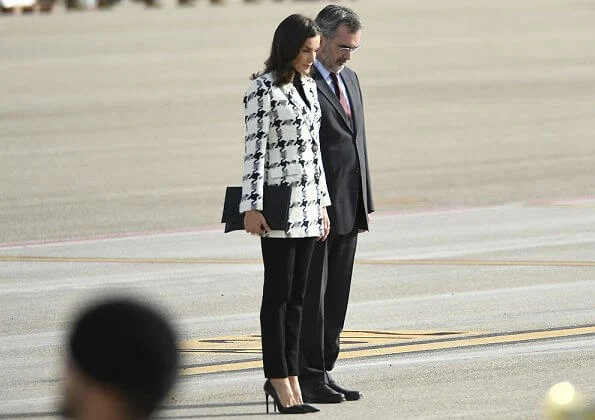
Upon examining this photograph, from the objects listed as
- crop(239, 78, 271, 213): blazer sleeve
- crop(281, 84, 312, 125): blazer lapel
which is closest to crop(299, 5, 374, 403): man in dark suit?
crop(281, 84, 312, 125): blazer lapel

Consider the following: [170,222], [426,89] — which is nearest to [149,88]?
[426,89]

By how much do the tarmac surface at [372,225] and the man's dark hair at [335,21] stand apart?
6.15ft

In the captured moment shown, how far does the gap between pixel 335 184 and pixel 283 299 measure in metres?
0.73

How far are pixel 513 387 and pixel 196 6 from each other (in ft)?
171

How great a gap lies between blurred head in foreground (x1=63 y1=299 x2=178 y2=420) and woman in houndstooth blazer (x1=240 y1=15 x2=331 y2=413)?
444 centimetres

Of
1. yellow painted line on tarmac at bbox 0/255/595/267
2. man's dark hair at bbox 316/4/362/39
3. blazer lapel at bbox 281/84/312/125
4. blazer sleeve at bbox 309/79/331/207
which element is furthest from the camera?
yellow painted line on tarmac at bbox 0/255/595/267

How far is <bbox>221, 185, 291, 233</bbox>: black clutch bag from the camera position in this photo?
24.5 ft

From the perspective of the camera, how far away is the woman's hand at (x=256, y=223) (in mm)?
7453

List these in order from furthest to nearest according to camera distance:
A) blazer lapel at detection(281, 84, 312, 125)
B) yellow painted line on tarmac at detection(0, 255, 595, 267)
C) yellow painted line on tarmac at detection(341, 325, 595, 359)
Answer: yellow painted line on tarmac at detection(0, 255, 595, 267) → yellow painted line on tarmac at detection(341, 325, 595, 359) → blazer lapel at detection(281, 84, 312, 125)

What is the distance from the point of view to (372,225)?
1526cm

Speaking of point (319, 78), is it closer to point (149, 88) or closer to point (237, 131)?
point (237, 131)

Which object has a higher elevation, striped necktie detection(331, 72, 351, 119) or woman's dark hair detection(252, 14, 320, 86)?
woman's dark hair detection(252, 14, 320, 86)

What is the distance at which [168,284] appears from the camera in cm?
1196

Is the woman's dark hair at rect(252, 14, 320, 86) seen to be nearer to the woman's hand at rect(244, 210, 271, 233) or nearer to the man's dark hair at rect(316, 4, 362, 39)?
the man's dark hair at rect(316, 4, 362, 39)
